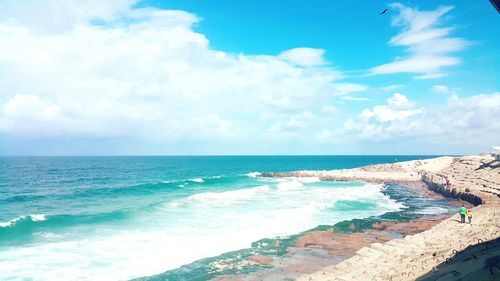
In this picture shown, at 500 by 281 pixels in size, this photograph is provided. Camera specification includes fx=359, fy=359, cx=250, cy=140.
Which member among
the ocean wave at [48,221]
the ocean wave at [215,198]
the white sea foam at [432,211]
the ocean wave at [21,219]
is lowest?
the ocean wave at [48,221]

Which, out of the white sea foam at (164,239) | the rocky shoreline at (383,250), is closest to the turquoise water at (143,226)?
the white sea foam at (164,239)

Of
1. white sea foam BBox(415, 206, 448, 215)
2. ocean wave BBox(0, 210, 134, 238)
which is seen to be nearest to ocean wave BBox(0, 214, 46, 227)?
ocean wave BBox(0, 210, 134, 238)

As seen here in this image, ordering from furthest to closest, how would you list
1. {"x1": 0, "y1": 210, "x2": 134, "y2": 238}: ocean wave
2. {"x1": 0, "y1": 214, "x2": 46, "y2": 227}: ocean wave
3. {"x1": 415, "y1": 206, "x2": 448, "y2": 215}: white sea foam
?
{"x1": 415, "y1": 206, "x2": 448, "y2": 215}: white sea foam, {"x1": 0, "y1": 214, "x2": 46, "y2": 227}: ocean wave, {"x1": 0, "y1": 210, "x2": 134, "y2": 238}: ocean wave

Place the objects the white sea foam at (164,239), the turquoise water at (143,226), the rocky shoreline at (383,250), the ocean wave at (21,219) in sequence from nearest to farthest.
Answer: the rocky shoreline at (383,250), the white sea foam at (164,239), the turquoise water at (143,226), the ocean wave at (21,219)

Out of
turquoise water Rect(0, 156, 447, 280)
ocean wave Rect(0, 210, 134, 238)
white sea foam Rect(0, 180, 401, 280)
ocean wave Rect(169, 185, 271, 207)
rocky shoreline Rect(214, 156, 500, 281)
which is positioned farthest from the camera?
ocean wave Rect(169, 185, 271, 207)

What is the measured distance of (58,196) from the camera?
45.4 m

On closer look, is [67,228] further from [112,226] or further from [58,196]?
[58,196]

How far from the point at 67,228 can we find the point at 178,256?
506 inches

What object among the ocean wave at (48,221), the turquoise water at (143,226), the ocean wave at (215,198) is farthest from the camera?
the ocean wave at (215,198)

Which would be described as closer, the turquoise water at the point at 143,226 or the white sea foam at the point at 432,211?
the turquoise water at the point at 143,226

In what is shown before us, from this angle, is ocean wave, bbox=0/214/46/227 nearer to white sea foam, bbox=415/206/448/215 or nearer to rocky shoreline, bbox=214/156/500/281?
rocky shoreline, bbox=214/156/500/281

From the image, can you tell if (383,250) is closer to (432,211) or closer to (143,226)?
(432,211)

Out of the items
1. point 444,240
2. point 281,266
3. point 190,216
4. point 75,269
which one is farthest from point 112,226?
point 444,240

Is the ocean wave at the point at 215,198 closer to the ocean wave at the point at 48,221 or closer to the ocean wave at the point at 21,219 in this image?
the ocean wave at the point at 48,221
